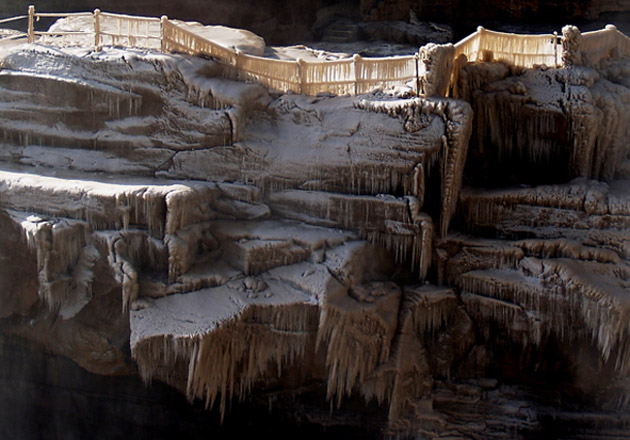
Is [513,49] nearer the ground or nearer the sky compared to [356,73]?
nearer the sky

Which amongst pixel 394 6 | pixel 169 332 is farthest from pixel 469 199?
pixel 394 6

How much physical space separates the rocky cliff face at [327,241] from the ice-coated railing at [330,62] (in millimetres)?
322

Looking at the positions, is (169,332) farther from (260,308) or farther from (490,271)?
(490,271)

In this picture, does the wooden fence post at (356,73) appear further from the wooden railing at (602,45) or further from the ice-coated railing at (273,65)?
the wooden railing at (602,45)

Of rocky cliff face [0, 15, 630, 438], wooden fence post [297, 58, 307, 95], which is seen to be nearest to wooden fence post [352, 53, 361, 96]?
rocky cliff face [0, 15, 630, 438]

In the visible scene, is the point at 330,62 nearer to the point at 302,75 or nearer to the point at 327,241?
the point at 302,75

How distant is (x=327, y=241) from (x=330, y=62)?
2.94 m

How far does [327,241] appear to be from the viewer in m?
10.4

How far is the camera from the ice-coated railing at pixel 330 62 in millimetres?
11117

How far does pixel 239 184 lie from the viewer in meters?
11.1

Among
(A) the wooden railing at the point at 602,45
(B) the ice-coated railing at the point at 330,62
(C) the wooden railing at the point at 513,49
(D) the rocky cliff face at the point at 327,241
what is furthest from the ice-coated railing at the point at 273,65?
(A) the wooden railing at the point at 602,45

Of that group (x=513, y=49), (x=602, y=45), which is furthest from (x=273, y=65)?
(x=602, y=45)

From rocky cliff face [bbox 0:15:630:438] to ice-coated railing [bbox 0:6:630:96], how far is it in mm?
322

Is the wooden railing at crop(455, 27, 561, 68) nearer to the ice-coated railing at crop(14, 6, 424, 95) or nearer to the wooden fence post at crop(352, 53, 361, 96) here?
the ice-coated railing at crop(14, 6, 424, 95)
